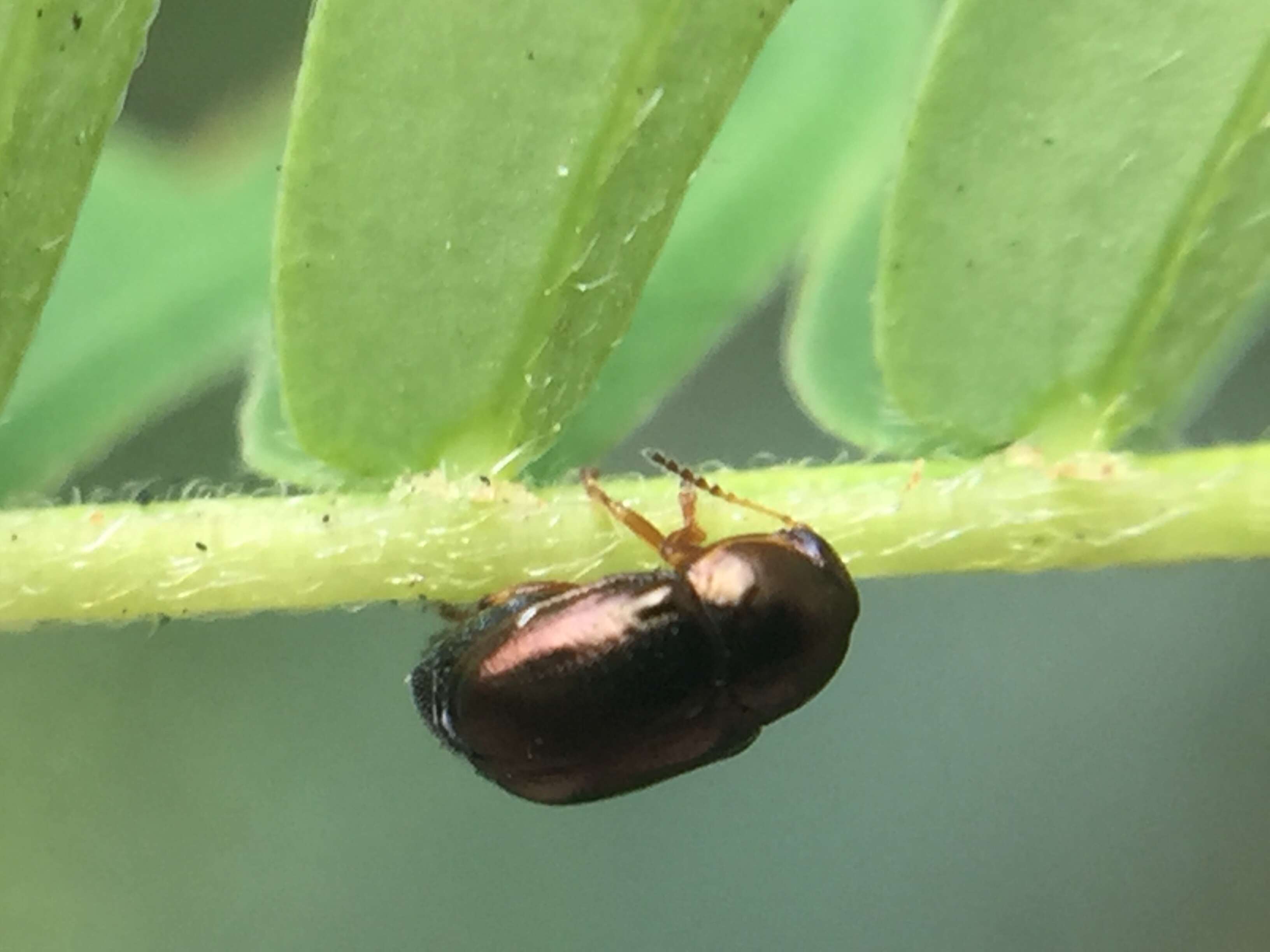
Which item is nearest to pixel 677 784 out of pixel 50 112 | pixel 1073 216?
pixel 1073 216

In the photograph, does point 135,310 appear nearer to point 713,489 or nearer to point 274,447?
point 274,447

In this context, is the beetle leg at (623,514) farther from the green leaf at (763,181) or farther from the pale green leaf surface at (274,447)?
the pale green leaf surface at (274,447)

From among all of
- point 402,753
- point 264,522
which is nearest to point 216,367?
point 264,522

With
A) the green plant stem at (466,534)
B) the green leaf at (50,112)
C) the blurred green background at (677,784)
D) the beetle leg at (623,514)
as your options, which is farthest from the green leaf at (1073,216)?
the blurred green background at (677,784)

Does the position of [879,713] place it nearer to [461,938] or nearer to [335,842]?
[461,938]

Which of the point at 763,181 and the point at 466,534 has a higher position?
the point at 763,181

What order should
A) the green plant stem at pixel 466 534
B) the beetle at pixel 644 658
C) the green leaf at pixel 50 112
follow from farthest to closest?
the beetle at pixel 644 658, the green plant stem at pixel 466 534, the green leaf at pixel 50 112
